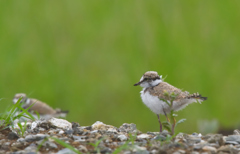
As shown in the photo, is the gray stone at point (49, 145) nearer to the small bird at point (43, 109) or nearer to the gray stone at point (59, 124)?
the gray stone at point (59, 124)

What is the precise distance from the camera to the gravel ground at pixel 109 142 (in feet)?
14.9

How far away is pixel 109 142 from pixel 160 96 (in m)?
1.24

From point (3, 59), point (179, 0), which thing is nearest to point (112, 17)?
point (179, 0)

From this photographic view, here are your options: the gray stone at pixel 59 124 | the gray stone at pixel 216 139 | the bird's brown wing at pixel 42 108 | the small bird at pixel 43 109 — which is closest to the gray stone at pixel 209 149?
the gray stone at pixel 216 139

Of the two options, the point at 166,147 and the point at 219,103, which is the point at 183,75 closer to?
the point at 219,103

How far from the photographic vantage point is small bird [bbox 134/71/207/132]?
588cm

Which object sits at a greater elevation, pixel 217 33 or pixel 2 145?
pixel 217 33

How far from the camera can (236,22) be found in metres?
11.8

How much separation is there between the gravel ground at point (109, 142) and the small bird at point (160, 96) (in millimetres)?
560

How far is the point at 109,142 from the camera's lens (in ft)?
16.2

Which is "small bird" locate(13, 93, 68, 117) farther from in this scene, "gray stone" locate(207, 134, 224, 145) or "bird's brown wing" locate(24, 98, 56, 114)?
"gray stone" locate(207, 134, 224, 145)

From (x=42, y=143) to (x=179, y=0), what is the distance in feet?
26.7

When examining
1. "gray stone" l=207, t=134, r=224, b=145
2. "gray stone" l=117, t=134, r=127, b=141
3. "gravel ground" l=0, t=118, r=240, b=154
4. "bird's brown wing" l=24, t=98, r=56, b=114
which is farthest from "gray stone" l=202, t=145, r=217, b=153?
"bird's brown wing" l=24, t=98, r=56, b=114

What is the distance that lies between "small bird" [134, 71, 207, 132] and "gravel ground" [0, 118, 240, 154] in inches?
22.0
